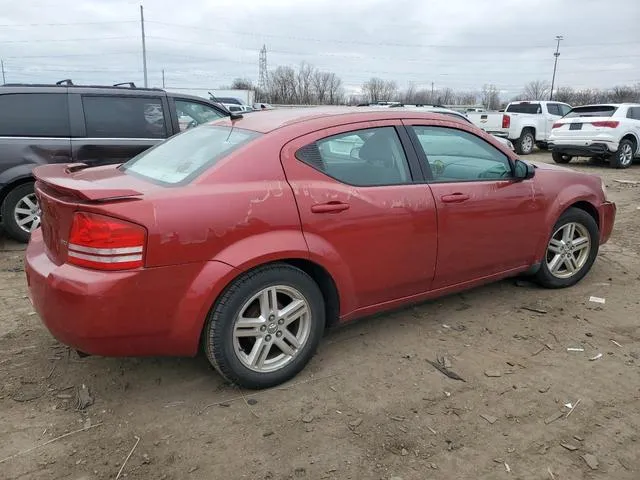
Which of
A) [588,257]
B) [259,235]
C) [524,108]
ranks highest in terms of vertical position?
[524,108]

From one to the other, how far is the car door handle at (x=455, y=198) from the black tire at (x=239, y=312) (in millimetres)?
1137

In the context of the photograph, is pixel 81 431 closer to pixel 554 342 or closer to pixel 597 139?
pixel 554 342

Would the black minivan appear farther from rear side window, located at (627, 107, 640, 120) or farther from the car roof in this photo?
rear side window, located at (627, 107, 640, 120)

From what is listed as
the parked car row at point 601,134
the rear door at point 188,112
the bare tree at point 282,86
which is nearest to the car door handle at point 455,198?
the rear door at point 188,112

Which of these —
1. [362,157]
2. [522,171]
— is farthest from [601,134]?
[362,157]

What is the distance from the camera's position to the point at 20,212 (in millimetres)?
5875

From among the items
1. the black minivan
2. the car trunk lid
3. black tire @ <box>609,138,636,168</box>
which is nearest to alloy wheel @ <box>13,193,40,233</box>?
the black minivan

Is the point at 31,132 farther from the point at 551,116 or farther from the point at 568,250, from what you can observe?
the point at 551,116

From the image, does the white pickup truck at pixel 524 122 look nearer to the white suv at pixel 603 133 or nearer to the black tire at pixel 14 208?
the white suv at pixel 603 133

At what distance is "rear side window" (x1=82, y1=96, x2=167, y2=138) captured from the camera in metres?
6.21

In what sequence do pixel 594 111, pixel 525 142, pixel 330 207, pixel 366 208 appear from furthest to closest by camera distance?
pixel 525 142
pixel 594 111
pixel 366 208
pixel 330 207

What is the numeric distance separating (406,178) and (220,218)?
1.37 metres

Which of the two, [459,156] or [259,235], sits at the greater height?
[459,156]

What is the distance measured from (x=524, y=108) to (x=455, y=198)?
53.3ft
